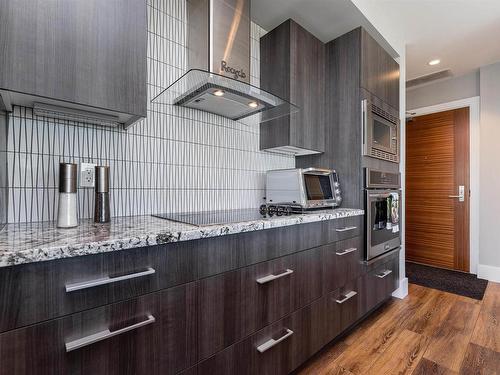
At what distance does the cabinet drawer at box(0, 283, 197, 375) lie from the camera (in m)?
0.64

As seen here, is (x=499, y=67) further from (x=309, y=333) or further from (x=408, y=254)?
(x=309, y=333)

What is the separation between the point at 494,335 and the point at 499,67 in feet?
9.59

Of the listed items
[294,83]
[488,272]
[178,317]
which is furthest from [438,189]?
[178,317]

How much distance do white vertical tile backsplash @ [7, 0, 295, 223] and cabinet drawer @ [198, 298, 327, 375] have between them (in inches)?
31.4

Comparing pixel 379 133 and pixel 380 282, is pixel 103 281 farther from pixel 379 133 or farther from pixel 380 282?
pixel 379 133

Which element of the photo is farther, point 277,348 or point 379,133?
point 379,133

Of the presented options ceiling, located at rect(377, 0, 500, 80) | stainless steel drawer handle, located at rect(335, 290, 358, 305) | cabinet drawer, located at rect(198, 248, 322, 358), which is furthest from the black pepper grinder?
ceiling, located at rect(377, 0, 500, 80)

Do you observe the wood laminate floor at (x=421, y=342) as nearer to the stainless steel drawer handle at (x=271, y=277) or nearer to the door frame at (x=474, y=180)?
the stainless steel drawer handle at (x=271, y=277)

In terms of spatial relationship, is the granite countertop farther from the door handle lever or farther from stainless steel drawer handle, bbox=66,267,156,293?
the door handle lever

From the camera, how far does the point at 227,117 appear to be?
1.81m

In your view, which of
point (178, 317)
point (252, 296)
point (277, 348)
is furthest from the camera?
point (277, 348)

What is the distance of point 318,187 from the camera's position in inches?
73.1

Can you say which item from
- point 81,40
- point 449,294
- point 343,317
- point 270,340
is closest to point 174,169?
point 81,40

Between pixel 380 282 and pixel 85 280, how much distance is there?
212 cm
